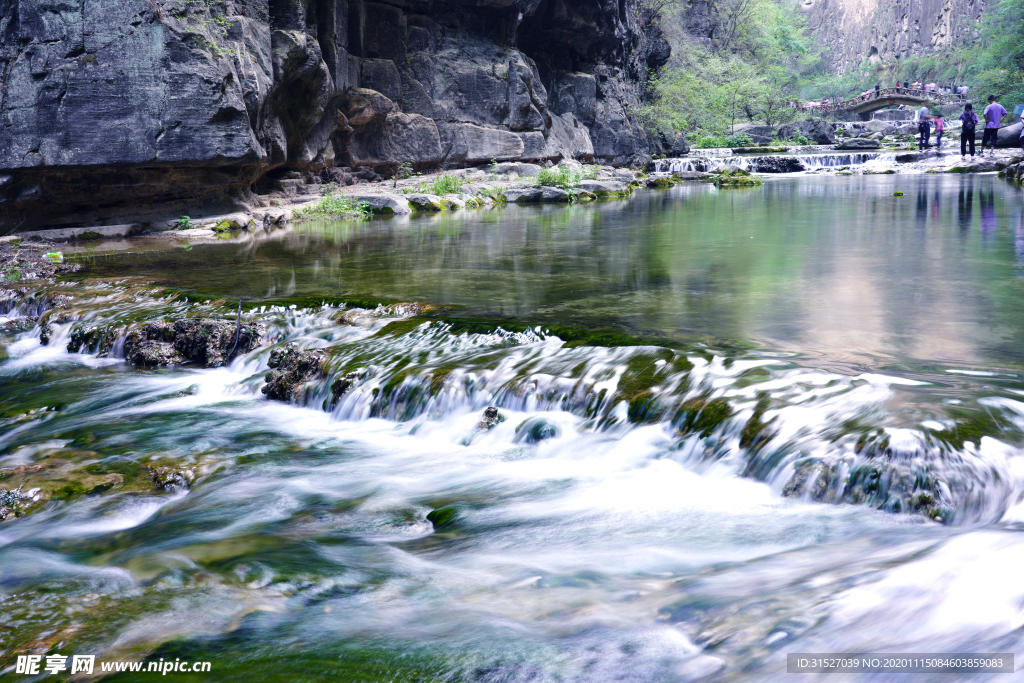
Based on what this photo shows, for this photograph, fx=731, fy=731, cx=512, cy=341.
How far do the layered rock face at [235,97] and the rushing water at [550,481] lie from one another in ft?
23.0

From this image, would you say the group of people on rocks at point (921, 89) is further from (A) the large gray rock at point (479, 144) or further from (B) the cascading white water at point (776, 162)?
(A) the large gray rock at point (479, 144)

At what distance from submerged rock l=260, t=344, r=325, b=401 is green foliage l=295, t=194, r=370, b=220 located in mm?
10926

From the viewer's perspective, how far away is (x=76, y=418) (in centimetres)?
505

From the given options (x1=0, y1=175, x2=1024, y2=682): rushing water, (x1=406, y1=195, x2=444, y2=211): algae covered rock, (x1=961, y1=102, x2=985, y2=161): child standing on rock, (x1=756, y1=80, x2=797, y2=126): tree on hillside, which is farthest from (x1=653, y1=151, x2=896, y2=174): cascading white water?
(x1=0, y1=175, x2=1024, y2=682): rushing water

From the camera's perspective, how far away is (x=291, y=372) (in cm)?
552

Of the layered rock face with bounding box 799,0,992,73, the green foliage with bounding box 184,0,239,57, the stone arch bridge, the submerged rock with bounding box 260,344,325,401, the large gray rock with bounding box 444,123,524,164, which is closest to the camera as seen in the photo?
the submerged rock with bounding box 260,344,325,401

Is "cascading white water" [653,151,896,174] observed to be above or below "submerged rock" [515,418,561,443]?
above

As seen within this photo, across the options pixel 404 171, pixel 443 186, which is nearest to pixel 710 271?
pixel 443 186

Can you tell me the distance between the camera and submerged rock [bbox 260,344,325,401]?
5.43 meters

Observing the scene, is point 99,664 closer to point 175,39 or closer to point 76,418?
point 76,418

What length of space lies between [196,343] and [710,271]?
4919mm

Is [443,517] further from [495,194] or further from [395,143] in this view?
[395,143]

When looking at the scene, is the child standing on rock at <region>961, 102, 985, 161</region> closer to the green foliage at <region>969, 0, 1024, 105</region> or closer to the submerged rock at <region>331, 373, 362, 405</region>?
the green foliage at <region>969, 0, 1024, 105</region>

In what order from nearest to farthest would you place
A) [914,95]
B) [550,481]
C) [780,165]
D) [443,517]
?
1. [443,517]
2. [550,481]
3. [780,165]
4. [914,95]
